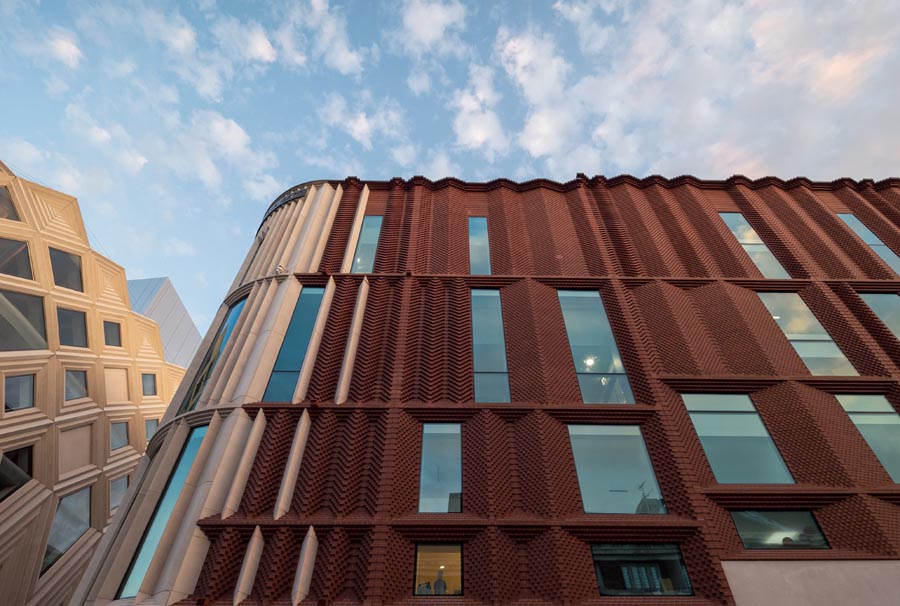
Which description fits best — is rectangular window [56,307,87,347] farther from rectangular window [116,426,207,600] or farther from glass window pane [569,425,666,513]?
glass window pane [569,425,666,513]

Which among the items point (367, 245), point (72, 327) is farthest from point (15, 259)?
point (367, 245)

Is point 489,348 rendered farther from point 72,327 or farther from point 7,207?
point 7,207

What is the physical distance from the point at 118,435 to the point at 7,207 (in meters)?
12.9

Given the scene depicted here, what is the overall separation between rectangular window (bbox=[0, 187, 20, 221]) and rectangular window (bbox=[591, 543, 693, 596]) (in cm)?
2766

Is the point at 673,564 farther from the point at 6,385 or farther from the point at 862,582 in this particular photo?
the point at 6,385

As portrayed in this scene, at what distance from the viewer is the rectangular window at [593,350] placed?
13.3m

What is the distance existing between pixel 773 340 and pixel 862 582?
7.28m

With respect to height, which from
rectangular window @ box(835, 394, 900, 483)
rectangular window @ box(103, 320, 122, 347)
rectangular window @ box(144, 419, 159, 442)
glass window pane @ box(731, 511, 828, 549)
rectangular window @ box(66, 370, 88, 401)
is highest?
rectangular window @ box(103, 320, 122, 347)

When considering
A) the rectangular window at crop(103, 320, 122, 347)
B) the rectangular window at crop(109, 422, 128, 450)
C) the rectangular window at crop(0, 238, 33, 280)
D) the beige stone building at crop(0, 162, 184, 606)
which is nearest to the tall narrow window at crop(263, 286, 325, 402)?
the beige stone building at crop(0, 162, 184, 606)

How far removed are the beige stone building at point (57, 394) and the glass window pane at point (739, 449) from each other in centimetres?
2437

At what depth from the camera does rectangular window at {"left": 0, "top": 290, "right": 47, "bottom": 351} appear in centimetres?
1859

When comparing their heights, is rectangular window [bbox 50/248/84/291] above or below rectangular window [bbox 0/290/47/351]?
above

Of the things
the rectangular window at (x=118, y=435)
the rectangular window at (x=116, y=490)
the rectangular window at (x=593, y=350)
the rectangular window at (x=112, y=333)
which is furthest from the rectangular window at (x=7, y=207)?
the rectangular window at (x=593, y=350)

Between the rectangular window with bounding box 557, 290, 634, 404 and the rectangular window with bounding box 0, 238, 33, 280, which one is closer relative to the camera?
the rectangular window with bounding box 557, 290, 634, 404
